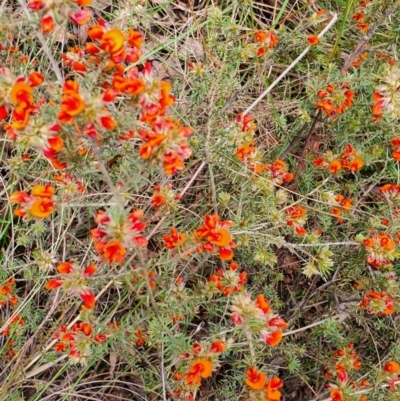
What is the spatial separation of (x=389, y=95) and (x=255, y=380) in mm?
1046

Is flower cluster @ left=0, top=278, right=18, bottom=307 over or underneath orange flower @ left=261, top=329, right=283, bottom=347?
underneath

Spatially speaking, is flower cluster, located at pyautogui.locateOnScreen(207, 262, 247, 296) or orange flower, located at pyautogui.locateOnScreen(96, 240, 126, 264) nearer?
orange flower, located at pyautogui.locateOnScreen(96, 240, 126, 264)

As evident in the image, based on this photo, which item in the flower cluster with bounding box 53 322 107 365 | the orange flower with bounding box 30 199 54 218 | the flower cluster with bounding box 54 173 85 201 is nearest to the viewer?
the orange flower with bounding box 30 199 54 218

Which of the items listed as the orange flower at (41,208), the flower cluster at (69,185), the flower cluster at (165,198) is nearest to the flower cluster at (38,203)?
the orange flower at (41,208)

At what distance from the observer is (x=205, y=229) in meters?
1.61

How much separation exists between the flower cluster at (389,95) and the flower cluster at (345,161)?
0.27 m

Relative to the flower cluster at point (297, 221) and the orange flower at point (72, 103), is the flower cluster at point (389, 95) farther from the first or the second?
the orange flower at point (72, 103)

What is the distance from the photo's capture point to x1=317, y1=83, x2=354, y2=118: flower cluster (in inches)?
83.4

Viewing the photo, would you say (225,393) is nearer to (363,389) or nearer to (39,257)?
(363,389)

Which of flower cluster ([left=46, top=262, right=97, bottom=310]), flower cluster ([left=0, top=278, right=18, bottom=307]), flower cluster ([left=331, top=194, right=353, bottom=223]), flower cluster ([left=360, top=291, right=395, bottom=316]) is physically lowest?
flower cluster ([left=0, top=278, right=18, bottom=307])

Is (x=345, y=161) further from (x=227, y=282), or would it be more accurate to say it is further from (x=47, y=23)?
(x=47, y=23)

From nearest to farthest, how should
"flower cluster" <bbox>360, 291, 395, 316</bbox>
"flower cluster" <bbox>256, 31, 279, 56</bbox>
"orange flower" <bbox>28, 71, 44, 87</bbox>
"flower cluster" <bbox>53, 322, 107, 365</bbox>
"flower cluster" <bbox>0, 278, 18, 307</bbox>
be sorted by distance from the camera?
"orange flower" <bbox>28, 71, 44, 87</bbox> → "flower cluster" <bbox>53, 322, 107, 365</bbox> → "flower cluster" <bbox>360, 291, 395, 316</bbox> → "flower cluster" <bbox>0, 278, 18, 307</bbox> → "flower cluster" <bbox>256, 31, 279, 56</bbox>

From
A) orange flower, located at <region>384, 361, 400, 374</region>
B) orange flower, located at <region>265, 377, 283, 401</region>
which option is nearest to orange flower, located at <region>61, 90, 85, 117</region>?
orange flower, located at <region>265, 377, 283, 401</region>

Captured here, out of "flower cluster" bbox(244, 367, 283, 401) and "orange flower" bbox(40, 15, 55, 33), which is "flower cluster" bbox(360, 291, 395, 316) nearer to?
"flower cluster" bbox(244, 367, 283, 401)
